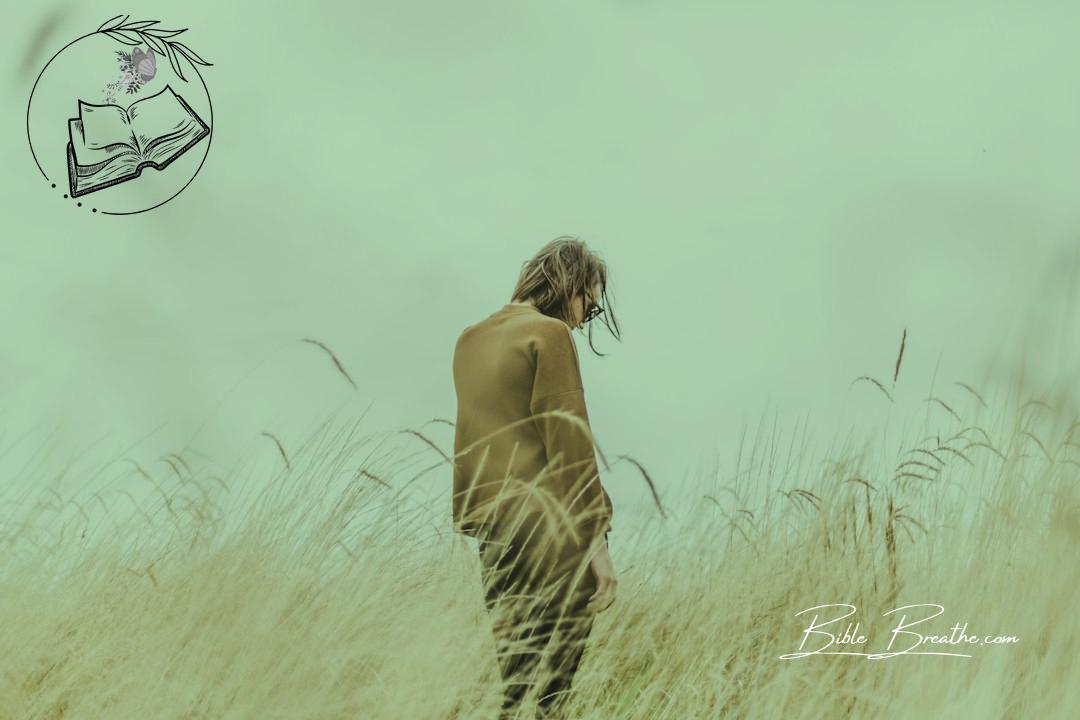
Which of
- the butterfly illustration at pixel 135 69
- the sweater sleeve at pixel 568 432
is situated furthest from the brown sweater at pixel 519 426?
the butterfly illustration at pixel 135 69

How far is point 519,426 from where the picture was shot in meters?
2.26

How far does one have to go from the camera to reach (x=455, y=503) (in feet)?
7.89

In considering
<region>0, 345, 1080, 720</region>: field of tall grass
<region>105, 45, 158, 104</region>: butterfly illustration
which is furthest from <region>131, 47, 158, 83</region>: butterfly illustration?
<region>0, 345, 1080, 720</region>: field of tall grass

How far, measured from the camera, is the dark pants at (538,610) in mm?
2201

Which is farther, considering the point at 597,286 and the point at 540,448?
the point at 597,286

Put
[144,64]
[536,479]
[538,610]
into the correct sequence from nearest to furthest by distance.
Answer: [536,479] < [538,610] < [144,64]

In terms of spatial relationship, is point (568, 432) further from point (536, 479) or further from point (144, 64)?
point (144, 64)

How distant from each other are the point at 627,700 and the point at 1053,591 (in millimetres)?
1231

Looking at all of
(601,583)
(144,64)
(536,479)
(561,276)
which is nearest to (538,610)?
(601,583)

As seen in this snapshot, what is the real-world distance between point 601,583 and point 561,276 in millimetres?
728

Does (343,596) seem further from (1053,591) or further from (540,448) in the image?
(1053,591)

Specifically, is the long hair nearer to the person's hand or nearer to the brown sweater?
the brown sweater

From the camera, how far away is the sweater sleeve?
2.15 meters

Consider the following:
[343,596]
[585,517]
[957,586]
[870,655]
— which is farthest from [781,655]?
[343,596]
